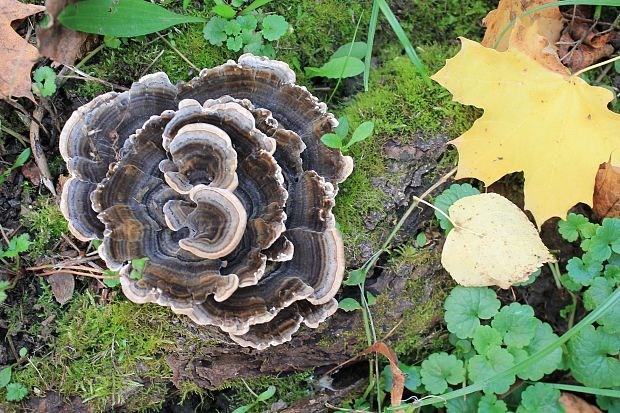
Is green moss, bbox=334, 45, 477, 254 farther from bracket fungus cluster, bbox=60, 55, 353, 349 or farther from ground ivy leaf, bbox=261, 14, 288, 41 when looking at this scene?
ground ivy leaf, bbox=261, 14, 288, 41

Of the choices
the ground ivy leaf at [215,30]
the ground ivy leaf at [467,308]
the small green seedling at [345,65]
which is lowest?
the ground ivy leaf at [467,308]

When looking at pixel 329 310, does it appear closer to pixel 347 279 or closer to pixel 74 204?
pixel 347 279

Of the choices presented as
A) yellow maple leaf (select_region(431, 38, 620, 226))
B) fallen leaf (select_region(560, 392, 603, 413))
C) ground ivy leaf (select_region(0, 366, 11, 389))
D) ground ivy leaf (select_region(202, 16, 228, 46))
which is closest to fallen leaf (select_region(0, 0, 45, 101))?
ground ivy leaf (select_region(202, 16, 228, 46))

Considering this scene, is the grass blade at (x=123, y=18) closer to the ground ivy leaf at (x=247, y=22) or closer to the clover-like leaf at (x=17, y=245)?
the ground ivy leaf at (x=247, y=22)

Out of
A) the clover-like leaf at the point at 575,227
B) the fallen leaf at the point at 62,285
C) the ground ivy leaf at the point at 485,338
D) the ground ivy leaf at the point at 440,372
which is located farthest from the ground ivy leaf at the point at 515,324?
the fallen leaf at the point at 62,285

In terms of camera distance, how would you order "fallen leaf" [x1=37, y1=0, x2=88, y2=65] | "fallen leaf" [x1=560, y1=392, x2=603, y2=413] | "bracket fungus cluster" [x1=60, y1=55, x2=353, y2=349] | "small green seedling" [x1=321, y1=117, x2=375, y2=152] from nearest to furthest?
"fallen leaf" [x1=37, y1=0, x2=88, y2=65] < "bracket fungus cluster" [x1=60, y1=55, x2=353, y2=349] < "small green seedling" [x1=321, y1=117, x2=375, y2=152] < "fallen leaf" [x1=560, y1=392, x2=603, y2=413]

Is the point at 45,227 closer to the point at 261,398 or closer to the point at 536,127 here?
the point at 261,398
